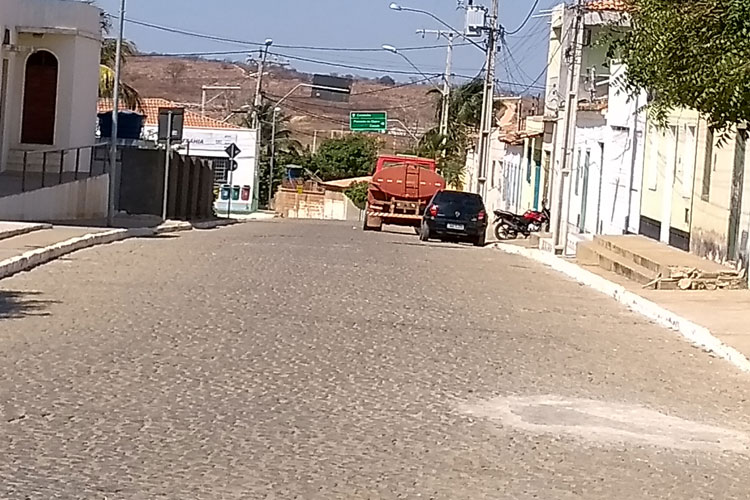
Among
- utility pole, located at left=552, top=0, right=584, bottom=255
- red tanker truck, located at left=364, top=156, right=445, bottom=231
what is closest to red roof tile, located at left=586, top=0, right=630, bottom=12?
utility pole, located at left=552, top=0, right=584, bottom=255

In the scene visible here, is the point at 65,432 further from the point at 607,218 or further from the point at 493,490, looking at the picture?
the point at 607,218

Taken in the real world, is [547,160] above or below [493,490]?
above

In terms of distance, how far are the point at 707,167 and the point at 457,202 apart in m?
12.6

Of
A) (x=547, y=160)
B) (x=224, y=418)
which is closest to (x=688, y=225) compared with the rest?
(x=224, y=418)

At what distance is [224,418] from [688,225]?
19.1 meters

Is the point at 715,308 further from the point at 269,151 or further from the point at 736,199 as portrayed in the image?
the point at 269,151

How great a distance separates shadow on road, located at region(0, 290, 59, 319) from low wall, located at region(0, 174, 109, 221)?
34.1 feet

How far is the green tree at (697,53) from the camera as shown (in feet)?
43.9

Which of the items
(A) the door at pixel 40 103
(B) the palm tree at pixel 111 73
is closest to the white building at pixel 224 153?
(B) the palm tree at pixel 111 73

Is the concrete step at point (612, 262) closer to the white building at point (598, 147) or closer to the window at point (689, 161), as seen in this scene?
the window at point (689, 161)

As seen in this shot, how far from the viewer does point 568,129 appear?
1192 inches

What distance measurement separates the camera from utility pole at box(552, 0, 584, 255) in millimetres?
29641

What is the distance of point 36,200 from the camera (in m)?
28.1

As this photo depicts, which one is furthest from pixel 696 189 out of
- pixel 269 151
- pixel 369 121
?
pixel 269 151
